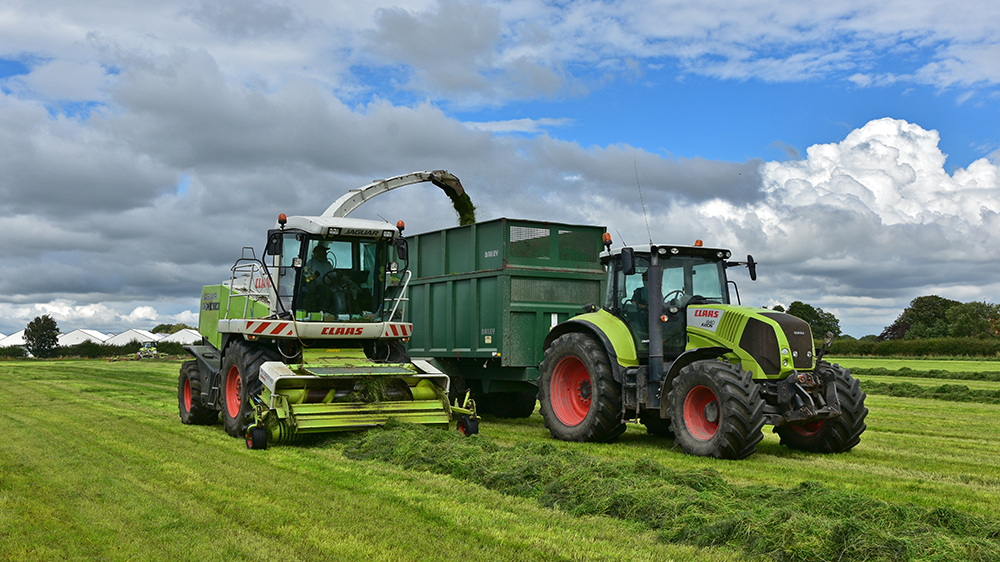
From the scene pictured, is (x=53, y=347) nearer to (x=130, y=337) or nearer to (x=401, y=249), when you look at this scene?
(x=130, y=337)

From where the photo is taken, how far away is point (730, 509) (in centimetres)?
564

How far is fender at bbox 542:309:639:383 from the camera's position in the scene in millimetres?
9992

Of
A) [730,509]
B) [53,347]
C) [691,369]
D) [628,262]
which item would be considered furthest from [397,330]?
[53,347]

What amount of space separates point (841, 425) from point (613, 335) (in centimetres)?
281

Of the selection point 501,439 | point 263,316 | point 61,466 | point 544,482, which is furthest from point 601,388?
point 61,466

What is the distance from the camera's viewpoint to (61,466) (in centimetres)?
792

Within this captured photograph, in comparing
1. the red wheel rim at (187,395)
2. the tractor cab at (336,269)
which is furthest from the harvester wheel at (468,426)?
the red wheel rim at (187,395)

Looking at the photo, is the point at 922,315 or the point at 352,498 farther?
the point at 922,315

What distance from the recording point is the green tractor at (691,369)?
28.8 ft

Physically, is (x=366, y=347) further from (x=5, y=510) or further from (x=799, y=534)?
(x=799, y=534)

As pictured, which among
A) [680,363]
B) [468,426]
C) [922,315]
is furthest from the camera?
[922,315]

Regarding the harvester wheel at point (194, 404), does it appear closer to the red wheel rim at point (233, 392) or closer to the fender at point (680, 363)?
the red wheel rim at point (233, 392)

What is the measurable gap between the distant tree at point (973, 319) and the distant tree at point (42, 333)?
3451 inches

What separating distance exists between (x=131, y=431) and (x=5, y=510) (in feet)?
17.5
